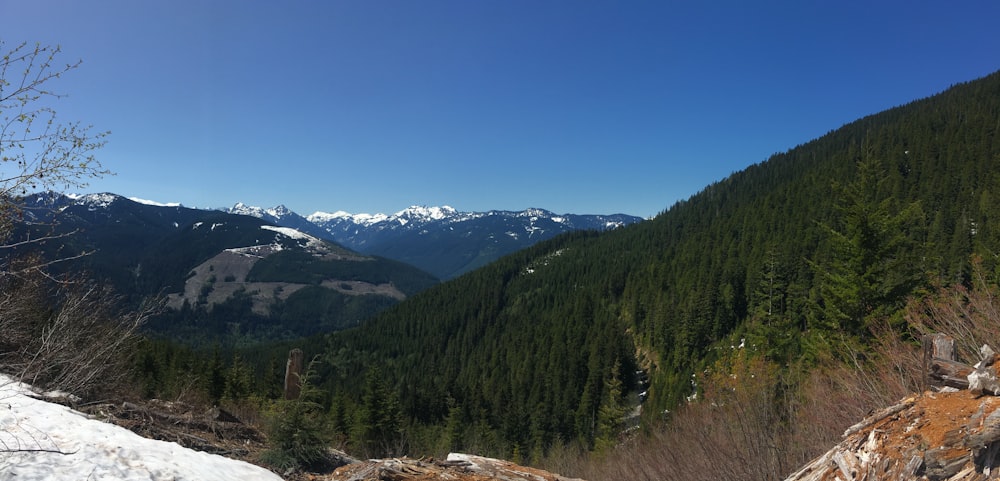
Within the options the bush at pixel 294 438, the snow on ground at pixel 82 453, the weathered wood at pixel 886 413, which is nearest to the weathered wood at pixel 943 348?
the weathered wood at pixel 886 413

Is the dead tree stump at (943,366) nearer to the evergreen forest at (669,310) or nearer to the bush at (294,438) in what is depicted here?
the evergreen forest at (669,310)

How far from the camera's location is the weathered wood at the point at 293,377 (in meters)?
10.6

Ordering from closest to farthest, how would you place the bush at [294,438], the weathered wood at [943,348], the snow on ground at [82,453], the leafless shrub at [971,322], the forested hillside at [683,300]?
the snow on ground at [82,453], the weathered wood at [943,348], the bush at [294,438], the leafless shrub at [971,322], the forested hillside at [683,300]

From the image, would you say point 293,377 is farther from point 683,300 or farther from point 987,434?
point 683,300

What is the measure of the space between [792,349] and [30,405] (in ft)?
206

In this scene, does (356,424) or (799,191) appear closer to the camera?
(356,424)

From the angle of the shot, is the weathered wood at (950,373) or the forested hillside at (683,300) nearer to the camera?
the weathered wood at (950,373)

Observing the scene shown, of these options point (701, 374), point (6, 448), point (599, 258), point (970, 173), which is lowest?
point (701, 374)

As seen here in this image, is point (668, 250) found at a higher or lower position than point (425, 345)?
higher

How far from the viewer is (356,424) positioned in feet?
142

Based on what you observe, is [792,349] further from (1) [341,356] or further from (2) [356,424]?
(1) [341,356]


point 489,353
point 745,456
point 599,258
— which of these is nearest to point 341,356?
point 489,353

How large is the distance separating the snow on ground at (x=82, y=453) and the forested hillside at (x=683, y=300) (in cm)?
2421

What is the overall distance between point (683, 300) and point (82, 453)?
102m
